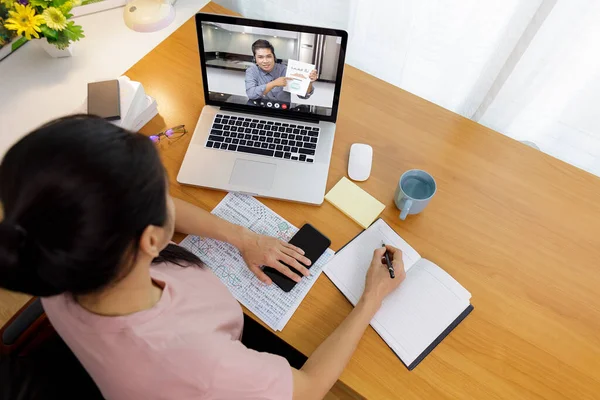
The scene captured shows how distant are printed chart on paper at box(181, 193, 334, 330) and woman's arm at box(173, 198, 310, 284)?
2 centimetres

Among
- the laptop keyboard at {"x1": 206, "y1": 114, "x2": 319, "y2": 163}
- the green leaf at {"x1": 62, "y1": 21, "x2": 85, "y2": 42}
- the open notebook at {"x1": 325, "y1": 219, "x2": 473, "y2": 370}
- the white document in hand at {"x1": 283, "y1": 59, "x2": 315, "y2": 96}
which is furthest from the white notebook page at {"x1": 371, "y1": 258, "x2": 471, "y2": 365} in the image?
the green leaf at {"x1": 62, "y1": 21, "x2": 85, "y2": 42}

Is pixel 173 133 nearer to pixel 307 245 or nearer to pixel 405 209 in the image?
pixel 307 245

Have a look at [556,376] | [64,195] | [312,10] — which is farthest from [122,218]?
[312,10]

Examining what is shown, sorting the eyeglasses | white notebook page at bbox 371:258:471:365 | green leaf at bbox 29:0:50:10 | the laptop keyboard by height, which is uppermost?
green leaf at bbox 29:0:50:10

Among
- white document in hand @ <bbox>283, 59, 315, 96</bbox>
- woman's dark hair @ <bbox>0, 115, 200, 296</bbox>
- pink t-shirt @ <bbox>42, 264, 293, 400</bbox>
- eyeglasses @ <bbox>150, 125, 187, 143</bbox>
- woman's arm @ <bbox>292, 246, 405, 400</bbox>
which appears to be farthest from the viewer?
eyeglasses @ <bbox>150, 125, 187, 143</bbox>

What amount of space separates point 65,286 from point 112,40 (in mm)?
1041

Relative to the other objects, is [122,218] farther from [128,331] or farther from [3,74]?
[3,74]

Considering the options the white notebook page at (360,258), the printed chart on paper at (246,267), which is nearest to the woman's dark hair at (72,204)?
the printed chart on paper at (246,267)

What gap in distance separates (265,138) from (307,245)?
301mm

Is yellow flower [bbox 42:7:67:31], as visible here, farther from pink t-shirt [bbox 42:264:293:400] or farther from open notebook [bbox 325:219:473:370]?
open notebook [bbox 325:219:473:370]

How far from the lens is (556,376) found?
32.3 inches

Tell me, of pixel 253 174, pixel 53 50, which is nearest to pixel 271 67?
pixel 253 174

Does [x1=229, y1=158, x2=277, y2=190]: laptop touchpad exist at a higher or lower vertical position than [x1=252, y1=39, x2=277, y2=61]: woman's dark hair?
lower

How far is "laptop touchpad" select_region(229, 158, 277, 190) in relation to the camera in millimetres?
1013
